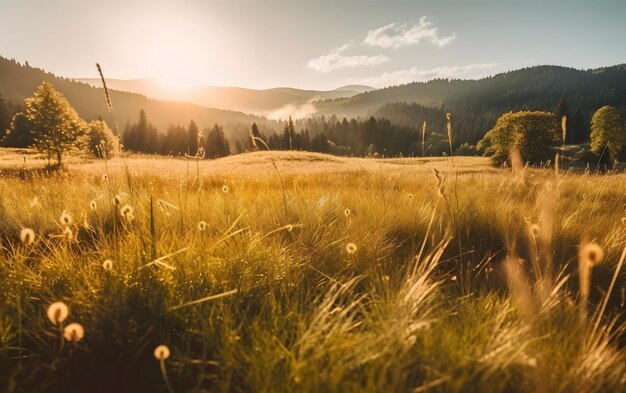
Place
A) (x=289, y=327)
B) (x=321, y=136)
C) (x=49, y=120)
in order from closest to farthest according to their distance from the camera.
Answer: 1. (x=289, y=327)
2. (x=49, y=120)
3. (x=321, y=136)

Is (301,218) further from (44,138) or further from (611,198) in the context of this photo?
(44,138)

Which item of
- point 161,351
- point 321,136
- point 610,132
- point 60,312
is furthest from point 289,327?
point 321,136

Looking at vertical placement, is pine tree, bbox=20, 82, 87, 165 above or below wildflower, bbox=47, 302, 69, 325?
above

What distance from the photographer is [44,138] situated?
26.9 m

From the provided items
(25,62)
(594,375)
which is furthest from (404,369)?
(25,62)

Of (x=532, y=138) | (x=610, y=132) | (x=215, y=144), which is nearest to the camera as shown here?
(x=532, y=138)

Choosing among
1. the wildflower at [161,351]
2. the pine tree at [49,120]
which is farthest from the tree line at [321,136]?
the wildflower at [161,351]

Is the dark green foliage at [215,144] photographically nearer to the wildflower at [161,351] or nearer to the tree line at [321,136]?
the tree line at [321,136]

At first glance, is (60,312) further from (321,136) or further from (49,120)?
(321,136)

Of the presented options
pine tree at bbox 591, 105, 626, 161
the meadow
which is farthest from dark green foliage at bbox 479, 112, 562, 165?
the meadow

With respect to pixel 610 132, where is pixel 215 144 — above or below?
above

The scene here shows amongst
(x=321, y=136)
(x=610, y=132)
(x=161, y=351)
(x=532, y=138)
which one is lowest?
(x=161, y=351)

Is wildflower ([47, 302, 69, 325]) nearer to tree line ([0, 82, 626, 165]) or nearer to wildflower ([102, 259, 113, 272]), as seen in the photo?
wildflower ([102, 259, 113, 272])

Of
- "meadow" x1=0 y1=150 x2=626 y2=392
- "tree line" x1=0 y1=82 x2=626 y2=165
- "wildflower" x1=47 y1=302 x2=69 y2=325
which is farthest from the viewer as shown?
"tree line" x1=0 y1=82 x2=626 y2=165
